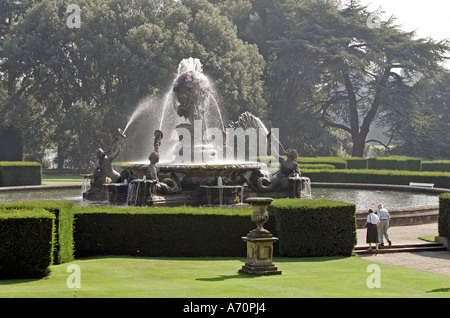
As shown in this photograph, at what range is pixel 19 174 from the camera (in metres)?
32.9

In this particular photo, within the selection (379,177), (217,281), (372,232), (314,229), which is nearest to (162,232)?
(314,229)

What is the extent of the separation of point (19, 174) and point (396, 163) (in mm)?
26596

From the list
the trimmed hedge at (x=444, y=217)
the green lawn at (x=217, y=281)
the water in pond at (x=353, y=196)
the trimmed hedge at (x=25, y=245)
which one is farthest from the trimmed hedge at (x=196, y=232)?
the water in pond at (x=353, y=196)

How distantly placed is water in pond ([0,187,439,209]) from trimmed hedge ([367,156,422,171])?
55.5 ft

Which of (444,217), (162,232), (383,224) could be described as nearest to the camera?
(162,232)

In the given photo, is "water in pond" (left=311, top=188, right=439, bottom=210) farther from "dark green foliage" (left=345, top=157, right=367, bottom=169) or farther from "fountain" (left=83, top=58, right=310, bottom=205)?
"dark green foliage" (left=345, top=157, right=367, bottom=169)

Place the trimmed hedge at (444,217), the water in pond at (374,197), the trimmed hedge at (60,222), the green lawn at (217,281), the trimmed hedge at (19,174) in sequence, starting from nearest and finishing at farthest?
the green lawn at (217,281) → the trimmed hedge at (60,222) → the trimmed hedge at (444,217) → the water in pond at (374,197) → the trimmed hedge at (19,174)

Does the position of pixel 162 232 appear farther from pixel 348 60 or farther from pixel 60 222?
pixel 348 60

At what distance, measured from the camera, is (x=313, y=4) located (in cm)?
5888

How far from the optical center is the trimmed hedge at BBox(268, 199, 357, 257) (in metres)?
14.2

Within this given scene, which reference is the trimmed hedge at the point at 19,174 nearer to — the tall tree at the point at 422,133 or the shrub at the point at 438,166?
the shrub at the point at 438,166

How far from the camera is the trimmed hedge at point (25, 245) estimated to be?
35.9 feet

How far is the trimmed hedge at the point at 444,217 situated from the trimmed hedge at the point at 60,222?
377 inches
